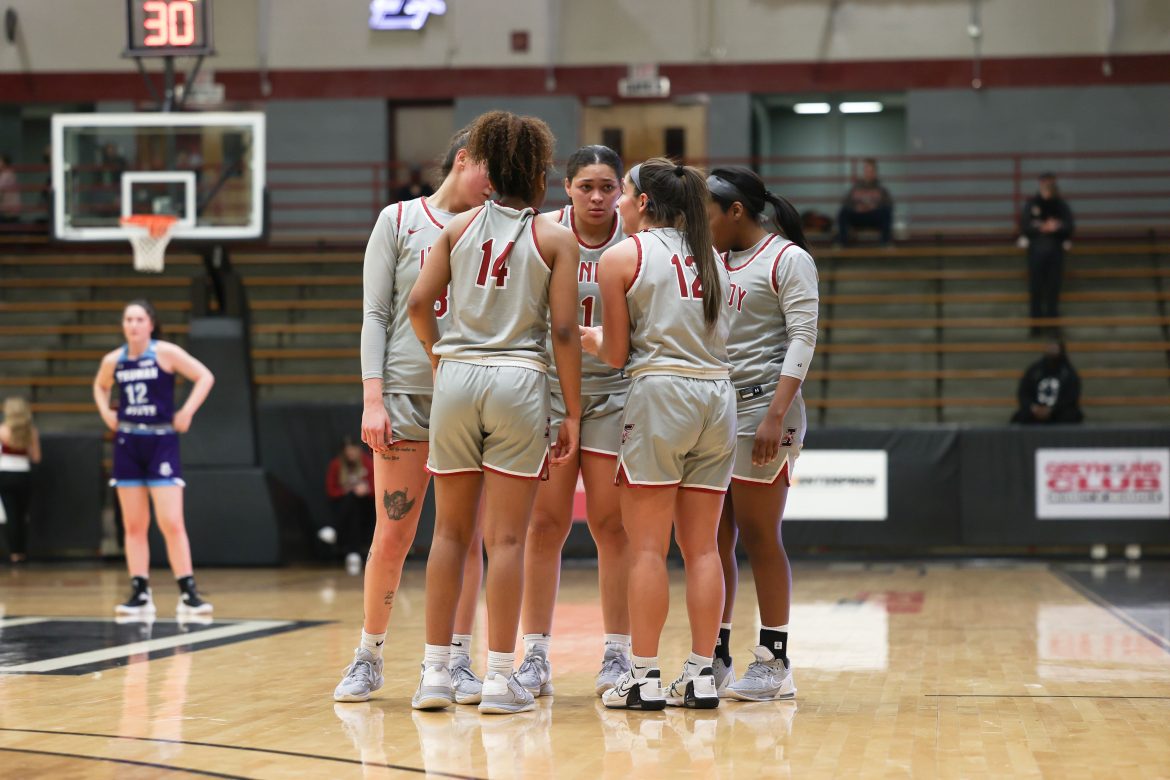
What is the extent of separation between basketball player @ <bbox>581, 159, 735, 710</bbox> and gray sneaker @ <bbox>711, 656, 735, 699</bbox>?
1.16ft

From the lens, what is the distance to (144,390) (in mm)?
8852

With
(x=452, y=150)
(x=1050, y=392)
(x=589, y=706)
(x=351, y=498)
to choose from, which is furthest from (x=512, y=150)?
(x=1050, y=392)

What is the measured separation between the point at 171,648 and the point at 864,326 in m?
11.5

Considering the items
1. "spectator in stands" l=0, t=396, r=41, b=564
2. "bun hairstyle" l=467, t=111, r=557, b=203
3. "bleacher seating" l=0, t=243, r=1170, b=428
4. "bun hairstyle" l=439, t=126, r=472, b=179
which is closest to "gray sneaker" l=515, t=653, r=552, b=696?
"bun hairstyle" l=467, t=111, r=557, b=203

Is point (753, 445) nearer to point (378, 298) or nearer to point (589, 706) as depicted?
point (589, 706)

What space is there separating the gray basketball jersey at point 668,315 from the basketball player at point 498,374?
280mm

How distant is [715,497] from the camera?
5.02 m

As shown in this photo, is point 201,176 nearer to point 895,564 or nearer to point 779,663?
point 895,564

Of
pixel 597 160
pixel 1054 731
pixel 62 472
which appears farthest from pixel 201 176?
pixel 1054 731

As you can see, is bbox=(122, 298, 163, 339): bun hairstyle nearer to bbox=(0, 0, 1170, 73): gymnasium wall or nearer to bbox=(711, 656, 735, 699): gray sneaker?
bbox=(711, 656, 735, 699): gray sneaker

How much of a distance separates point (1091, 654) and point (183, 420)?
5.45m

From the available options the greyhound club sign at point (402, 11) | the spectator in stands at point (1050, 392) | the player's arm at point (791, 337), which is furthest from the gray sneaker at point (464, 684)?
the greyhound club sign at point (402, 11)

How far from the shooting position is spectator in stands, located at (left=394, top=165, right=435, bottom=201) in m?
17.9

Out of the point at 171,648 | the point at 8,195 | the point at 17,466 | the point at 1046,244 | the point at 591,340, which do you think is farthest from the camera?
the point at 8,195
